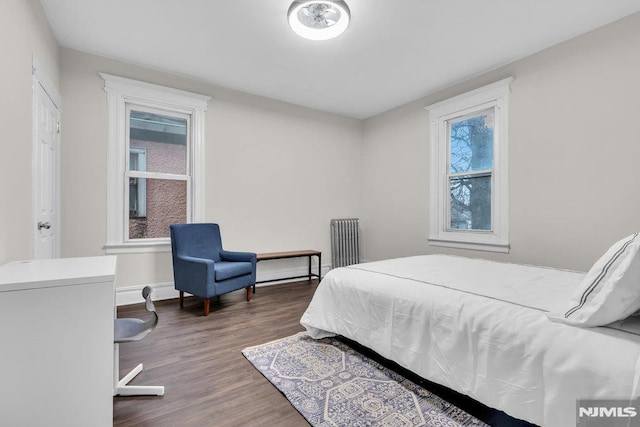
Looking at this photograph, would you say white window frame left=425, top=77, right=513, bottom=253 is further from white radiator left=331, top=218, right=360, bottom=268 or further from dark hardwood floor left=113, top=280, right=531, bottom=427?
dark hardwood floor left=113, top=280, right=531, bottom=427

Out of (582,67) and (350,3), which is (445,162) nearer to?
(582,67)

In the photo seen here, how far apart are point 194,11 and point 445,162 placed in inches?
131

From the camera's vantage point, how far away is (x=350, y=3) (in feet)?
7.86

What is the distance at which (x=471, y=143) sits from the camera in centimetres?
389

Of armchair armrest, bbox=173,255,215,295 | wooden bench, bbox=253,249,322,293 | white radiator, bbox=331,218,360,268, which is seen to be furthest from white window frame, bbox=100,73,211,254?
white radiator, bbox=331,218,360,268

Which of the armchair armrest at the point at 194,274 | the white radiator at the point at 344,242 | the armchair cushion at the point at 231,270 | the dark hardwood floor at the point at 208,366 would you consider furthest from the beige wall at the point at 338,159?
the dark hardwood floor at the point at 208,366

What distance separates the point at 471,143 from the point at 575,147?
1156 millimetres

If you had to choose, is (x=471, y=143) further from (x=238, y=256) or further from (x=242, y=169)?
(x=238, y=256)

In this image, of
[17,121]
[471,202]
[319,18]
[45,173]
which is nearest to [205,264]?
[45,173]

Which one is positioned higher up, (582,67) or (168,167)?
(582,67)

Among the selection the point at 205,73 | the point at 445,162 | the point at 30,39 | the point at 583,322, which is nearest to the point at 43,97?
the point at 30,39

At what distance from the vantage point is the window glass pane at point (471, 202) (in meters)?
3.71

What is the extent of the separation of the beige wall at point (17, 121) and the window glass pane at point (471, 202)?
4265mm

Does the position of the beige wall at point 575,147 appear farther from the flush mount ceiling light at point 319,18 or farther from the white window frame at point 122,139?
the white window frame at point 122,139
